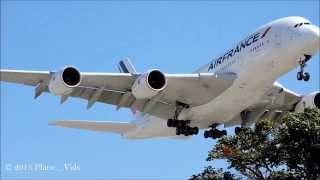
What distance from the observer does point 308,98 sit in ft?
127

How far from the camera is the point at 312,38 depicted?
31.1 m

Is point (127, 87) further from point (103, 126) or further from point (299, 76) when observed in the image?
point (299, 76)

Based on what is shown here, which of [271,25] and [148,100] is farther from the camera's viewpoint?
[148,100]

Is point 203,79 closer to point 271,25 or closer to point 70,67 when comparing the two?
point 271,25

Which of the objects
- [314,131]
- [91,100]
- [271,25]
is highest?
[271,25]

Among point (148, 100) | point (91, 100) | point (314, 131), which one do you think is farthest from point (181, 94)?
point (314, 131)

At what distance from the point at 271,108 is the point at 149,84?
9976mm

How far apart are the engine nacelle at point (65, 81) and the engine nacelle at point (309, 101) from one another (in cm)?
1397

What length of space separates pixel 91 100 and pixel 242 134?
8.29m

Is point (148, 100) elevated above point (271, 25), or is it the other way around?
point (271, 25)

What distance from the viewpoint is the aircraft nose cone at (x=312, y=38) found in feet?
102

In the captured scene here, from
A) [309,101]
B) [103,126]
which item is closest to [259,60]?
[309,101]

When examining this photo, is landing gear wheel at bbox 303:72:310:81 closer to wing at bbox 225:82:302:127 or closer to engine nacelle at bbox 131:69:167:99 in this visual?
wing at bbox 225:82:302:127

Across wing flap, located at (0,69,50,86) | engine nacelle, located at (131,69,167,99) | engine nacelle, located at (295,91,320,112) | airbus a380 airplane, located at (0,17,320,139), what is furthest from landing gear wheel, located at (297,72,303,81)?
wing flap, located at (0,69,50,86)
